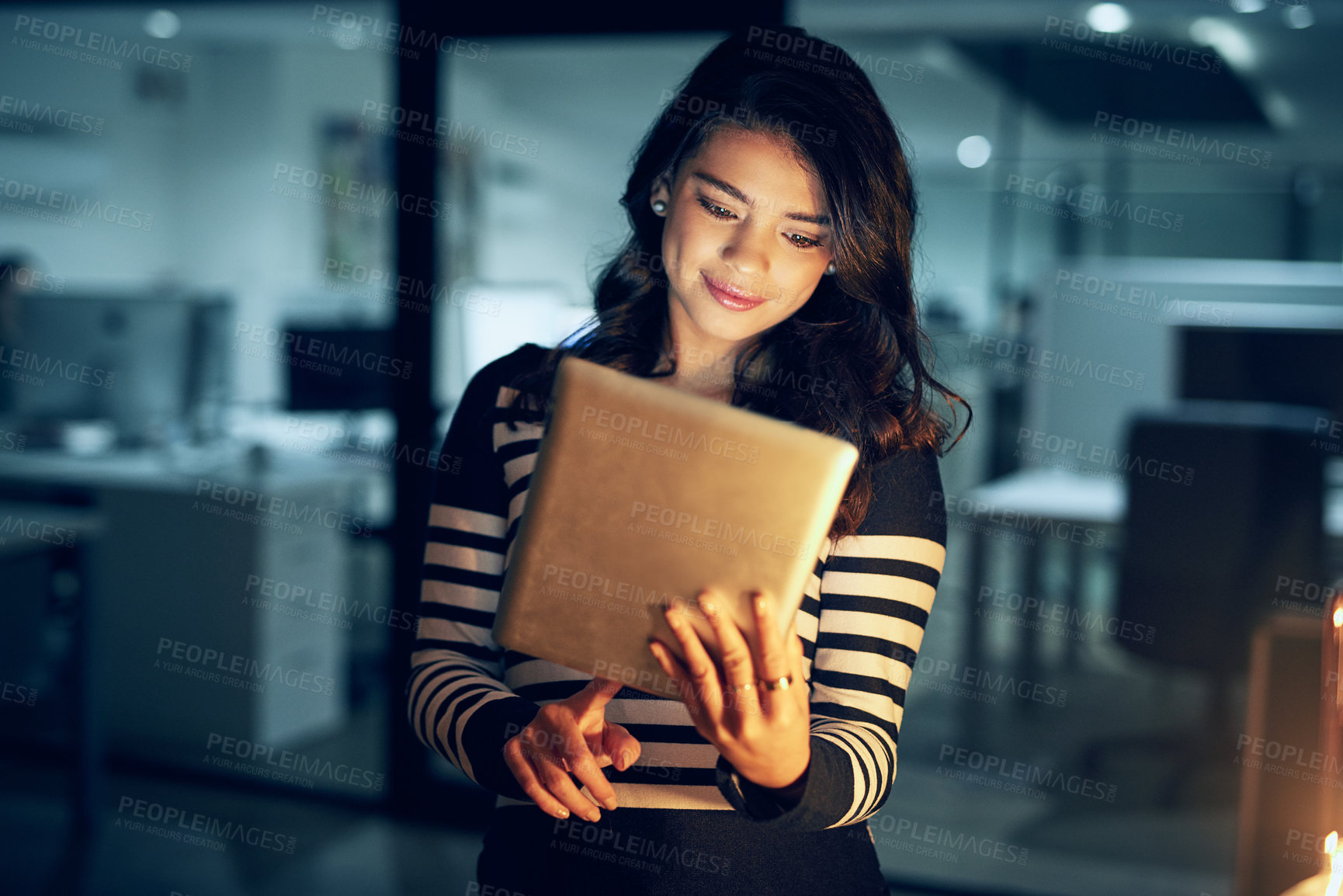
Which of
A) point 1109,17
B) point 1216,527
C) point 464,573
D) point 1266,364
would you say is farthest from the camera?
point 1109,17

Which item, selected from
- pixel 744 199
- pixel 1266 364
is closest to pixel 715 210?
pixel 744 199

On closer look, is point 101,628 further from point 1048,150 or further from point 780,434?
point 1048,150

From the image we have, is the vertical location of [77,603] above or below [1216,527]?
below

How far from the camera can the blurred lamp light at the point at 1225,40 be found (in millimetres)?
4871

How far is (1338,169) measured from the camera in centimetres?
645

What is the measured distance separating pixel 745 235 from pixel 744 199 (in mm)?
35

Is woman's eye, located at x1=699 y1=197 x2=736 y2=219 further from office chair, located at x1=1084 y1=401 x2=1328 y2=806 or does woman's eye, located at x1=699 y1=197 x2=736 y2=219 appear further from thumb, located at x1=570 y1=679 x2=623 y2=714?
office chair, located at x1=1084 y1=401 x2=1328 y2=806

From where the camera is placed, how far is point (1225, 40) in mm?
5086

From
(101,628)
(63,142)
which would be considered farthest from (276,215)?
(101,628)

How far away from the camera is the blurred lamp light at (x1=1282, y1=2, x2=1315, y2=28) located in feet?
14.9

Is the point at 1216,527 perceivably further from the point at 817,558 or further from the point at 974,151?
the point at 974,151

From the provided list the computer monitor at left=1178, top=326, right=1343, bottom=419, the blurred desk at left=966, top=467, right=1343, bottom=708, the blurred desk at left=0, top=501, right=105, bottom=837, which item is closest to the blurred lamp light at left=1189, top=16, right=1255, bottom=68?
the computer monitor at left=1178, top=326, right=1343, bottom=419

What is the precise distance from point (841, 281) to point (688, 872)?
527 mm

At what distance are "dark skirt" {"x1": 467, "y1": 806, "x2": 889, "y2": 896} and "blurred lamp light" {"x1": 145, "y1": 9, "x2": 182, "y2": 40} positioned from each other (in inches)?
214
